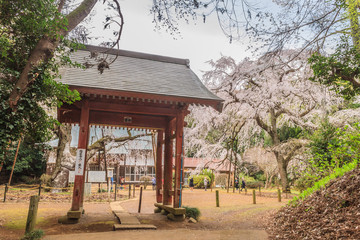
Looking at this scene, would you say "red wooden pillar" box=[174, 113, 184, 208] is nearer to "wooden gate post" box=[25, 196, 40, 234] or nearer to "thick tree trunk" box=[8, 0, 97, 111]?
"wooden gate post" box=[25, 196, 40, 234]

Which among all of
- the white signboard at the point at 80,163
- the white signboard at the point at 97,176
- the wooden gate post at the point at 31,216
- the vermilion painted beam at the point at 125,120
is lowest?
the wooden gate post at the point at 31,216

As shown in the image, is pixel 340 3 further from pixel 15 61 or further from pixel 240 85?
pixel 240 85

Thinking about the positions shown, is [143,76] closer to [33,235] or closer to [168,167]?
[168,167]

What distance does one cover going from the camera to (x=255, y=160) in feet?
79.8

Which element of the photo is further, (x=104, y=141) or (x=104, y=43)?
(x=104, y=141)

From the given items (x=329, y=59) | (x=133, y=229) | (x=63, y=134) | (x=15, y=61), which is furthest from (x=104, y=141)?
(x=329, y=59)

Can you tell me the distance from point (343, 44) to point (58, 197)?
46.8ft

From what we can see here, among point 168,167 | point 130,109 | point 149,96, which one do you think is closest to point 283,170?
point 168,167

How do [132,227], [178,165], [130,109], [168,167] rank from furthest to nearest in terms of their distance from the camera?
[168,167], [130,109], [178,165], [132,227]

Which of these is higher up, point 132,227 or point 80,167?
point 80,167

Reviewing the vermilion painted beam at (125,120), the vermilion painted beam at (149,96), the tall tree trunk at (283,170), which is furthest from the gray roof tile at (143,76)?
the tall tree trunk at (283,170)

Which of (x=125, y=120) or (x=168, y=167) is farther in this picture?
(x=168, y=167)

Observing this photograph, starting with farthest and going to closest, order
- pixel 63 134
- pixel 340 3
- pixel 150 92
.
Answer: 1. pixel 63 134
2. pixel 150 92
3. pixel 340 3

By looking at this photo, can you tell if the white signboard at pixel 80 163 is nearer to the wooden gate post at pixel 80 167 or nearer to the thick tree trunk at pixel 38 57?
the wooden gate post at pixel 80 167
